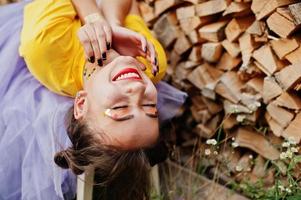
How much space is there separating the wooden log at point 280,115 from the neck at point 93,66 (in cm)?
51

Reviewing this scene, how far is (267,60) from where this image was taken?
157 cm

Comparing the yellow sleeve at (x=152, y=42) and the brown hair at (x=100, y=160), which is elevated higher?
the yellow sleeve at (x=152, y=42)

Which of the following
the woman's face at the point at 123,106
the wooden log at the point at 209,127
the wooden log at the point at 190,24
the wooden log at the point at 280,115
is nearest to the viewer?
the woman's face at the point at 123,106

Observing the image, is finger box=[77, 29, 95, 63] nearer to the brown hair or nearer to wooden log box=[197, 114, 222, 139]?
the brown hair

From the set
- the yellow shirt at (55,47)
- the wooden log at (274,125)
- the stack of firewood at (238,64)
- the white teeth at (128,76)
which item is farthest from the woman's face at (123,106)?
the wooden log at (274,125)

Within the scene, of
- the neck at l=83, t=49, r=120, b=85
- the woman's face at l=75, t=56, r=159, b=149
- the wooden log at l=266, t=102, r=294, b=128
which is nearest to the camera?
the woman's face at l=75, t=56, r=159, b=149

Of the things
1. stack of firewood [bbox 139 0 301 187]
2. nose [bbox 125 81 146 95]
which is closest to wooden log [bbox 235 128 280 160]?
stack of firewood [bbox 139 0 301 187]

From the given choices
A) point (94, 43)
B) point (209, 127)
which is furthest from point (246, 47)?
point (94, 43)

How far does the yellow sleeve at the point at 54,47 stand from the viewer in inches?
58.6

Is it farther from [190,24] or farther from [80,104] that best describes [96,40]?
[190,24]

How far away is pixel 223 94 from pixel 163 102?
8.3 inches

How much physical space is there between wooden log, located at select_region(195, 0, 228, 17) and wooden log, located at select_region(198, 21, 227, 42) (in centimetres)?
5

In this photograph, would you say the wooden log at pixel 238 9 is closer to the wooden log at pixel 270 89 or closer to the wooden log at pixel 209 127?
the wooden log at pixel 270 89

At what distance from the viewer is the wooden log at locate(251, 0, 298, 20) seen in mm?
1493
